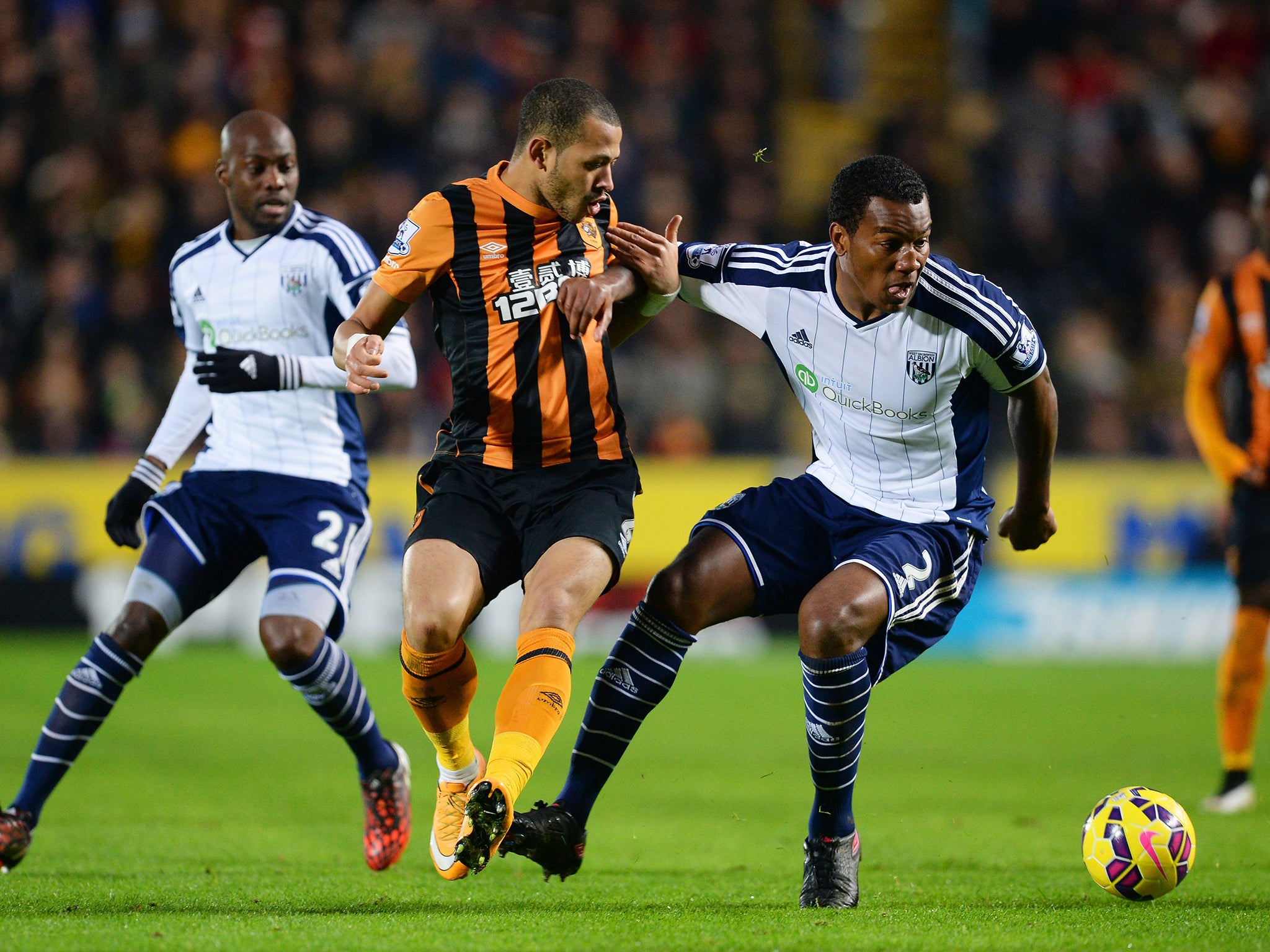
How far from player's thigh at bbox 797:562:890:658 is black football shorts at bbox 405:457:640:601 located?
1.97 ft

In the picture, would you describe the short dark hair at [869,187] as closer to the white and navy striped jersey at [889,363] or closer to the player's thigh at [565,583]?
the white and navy striped jersey at [889,363]

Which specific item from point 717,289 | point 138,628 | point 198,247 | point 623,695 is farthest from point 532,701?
point 198,247

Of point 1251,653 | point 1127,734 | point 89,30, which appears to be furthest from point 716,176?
point 1251,653

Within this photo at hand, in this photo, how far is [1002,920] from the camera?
4.13 m

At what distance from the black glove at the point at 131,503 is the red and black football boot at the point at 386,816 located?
1272 mm

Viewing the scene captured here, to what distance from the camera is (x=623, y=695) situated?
15.0 ft

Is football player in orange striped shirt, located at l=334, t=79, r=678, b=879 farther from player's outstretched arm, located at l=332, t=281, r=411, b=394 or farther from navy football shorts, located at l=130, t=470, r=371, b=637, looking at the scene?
navy football shorts, located at l=130, t=470, r=371, b=637

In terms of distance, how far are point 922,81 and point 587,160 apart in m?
14.7

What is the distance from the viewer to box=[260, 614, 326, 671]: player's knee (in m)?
4.98

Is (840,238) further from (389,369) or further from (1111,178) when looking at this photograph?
(1111,178)

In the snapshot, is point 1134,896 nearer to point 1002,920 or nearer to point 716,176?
point 1002,920

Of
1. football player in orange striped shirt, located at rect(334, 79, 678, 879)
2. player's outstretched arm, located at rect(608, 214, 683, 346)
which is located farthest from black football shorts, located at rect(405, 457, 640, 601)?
player's outstretched arm, located at rect(608, 214, 683, 346)

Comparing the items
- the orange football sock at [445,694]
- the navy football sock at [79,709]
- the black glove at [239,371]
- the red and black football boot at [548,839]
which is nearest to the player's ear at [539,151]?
the black glove at [239,371]

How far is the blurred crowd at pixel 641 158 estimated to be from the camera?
507 inches
